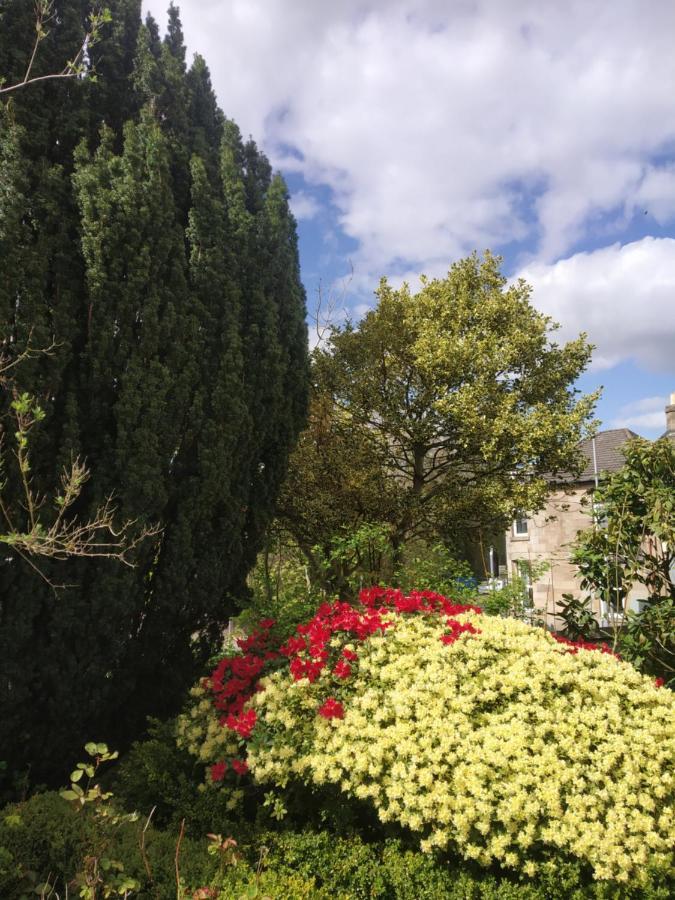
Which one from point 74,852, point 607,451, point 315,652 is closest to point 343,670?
point 315,652

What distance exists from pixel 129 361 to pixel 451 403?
7434 mm

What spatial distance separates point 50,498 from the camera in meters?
4.40

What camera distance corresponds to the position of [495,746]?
133 inches

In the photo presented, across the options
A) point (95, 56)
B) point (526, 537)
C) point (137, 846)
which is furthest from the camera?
point (526, 537)

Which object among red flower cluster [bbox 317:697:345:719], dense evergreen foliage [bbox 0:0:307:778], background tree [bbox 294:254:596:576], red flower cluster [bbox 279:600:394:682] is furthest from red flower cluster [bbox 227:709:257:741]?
background tree [bbox 294:254:596:576]

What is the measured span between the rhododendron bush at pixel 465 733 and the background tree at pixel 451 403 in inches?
247

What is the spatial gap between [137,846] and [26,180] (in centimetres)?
446

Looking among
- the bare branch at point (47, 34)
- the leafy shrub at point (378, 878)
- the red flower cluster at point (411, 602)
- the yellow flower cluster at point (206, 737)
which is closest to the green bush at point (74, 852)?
the leafy shrub at point (378, 878)

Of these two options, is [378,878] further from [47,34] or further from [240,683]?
[47,34]

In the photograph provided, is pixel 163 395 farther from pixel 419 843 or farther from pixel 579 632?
pixel 579 632

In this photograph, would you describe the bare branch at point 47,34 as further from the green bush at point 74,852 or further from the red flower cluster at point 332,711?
the green bush at point 74,852

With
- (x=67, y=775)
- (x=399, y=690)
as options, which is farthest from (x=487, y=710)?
(x=67, y=775)

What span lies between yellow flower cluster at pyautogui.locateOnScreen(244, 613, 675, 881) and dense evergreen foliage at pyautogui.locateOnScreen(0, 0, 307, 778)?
→ 1374 millimetres

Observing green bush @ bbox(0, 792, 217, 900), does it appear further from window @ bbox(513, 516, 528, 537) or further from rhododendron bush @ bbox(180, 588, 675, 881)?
window @ bbox(513, 516, 528, 537)
